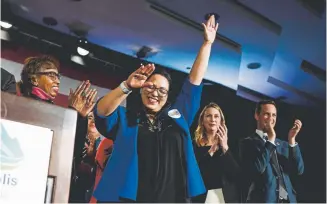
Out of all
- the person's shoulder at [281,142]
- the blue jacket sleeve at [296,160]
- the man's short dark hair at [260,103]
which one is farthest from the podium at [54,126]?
the blue jacket sleeve at [296,160]

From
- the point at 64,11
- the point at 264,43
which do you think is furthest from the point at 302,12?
the point at 64,11

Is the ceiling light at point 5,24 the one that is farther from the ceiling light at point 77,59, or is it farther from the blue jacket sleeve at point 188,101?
the blue jacket sleeve at point 188,101

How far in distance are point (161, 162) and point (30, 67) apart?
995mm

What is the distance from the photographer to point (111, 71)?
2971 mm

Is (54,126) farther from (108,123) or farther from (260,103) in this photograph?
(260,103)

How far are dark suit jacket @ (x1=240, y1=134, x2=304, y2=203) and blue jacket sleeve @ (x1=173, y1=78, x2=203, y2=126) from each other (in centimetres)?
46

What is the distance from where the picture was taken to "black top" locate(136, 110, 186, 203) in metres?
2.95

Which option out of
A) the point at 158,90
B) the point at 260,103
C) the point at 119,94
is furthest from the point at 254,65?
the point at 119,94

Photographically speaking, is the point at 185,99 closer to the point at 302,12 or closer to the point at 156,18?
the point at 156,18

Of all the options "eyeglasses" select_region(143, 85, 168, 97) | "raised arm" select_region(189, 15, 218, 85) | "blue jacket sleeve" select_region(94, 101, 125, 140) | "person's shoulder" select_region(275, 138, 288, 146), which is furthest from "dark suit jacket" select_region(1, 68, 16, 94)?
"person's shoulder" select_region(275, 138, 288, 146)

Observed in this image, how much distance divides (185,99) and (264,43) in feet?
2.71

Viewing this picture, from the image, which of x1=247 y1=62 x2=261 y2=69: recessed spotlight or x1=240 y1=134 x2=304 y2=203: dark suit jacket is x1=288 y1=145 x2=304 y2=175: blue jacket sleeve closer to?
x1=240 y1=134 x2=304 y2=203: dark suit jacket

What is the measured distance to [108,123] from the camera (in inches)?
116

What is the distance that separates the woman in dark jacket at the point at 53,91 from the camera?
9.02 feet
